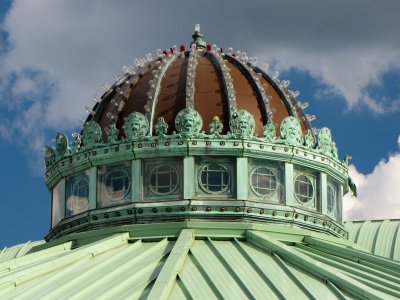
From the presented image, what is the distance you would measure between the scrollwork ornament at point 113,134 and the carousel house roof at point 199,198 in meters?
0.05

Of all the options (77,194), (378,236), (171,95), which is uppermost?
(171,95)

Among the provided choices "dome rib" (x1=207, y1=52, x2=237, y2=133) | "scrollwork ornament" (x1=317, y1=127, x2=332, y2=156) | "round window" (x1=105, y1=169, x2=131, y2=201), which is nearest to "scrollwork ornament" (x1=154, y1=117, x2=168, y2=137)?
"round window" (x1=105, y1=169, x2=131, y2=201)

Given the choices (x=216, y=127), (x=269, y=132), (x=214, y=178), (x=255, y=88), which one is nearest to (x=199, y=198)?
(x=214, y=178)

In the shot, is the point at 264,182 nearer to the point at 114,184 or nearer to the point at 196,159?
the point at 196,159

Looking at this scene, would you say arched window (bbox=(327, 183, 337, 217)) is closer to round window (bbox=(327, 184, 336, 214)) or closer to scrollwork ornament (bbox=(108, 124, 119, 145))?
round window (bbox=(327, 184, 336, 214))

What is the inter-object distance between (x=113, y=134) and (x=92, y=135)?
89 cm

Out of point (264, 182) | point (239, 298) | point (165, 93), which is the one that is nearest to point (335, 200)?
point (264, 182)

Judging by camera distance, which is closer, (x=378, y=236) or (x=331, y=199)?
(x=331, y=199)

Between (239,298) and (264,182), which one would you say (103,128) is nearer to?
(264,182)

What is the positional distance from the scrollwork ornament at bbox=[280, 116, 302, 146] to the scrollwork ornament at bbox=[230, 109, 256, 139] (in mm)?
1288

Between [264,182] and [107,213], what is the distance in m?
5.24

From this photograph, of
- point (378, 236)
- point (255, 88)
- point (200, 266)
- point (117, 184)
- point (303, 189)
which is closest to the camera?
point (200, 266)

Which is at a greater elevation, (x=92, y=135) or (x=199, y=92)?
(x=199, y=92)

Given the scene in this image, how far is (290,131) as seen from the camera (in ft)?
139
